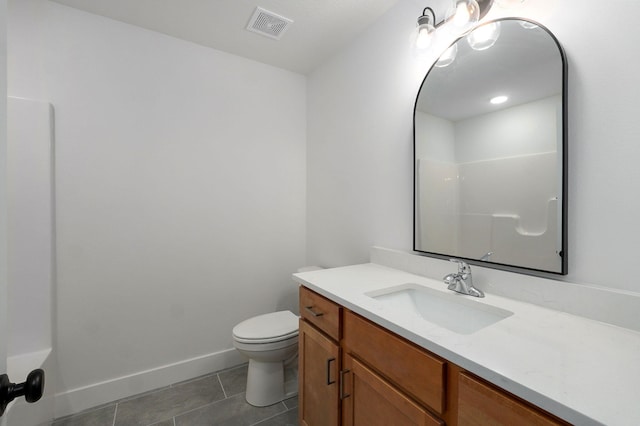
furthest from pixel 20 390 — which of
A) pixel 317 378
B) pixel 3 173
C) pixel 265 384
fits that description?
pixel 265 384

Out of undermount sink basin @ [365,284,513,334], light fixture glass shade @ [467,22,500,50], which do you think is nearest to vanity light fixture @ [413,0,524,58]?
light fixture glass shade @ [467,22,500,50]

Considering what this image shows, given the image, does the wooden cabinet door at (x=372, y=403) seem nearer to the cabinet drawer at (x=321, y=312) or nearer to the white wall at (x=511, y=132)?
the cabinet drawer at (x=321, y=312)

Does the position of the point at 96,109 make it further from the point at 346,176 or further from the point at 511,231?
the point at 511,231

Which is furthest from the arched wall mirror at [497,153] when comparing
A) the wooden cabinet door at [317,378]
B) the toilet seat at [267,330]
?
the toilet seat at [267,330]

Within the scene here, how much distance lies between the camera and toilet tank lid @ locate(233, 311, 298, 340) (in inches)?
67.4

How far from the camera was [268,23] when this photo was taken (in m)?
1.82

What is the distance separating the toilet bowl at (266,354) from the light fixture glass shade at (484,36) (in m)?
1.84

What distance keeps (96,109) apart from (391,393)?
227cm

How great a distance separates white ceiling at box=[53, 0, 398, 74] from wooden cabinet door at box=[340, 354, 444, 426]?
1.95 metres

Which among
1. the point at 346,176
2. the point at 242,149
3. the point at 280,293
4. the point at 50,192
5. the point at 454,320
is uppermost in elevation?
the point at 242,149

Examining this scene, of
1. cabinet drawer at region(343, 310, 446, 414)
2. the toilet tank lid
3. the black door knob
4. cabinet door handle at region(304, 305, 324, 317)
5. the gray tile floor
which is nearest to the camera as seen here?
the black door knob

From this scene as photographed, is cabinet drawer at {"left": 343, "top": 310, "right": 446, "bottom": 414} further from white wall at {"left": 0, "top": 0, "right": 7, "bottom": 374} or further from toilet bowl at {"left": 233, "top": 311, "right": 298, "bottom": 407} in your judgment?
white wall at {"left": 0, "top": 0, "right": 7, "bottom": 374}

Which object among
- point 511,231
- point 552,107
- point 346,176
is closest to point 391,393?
point 511,231

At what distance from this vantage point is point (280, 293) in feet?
8.00
